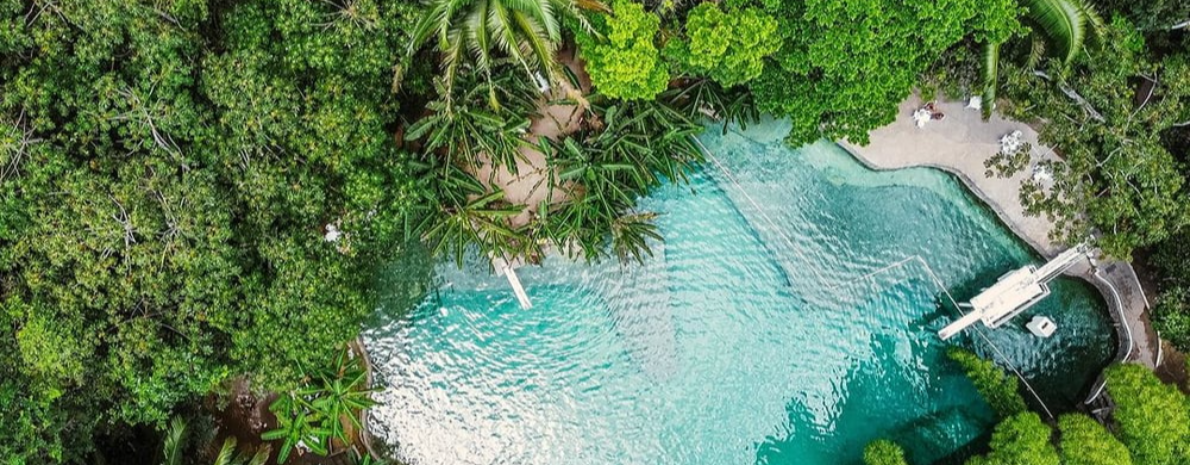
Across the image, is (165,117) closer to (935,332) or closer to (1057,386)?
(935,332)

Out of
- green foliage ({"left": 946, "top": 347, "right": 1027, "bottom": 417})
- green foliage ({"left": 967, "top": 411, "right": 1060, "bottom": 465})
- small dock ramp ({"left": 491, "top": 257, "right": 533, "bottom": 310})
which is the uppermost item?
small dock ramp ({"left": 491, "top": 257, "right": 533, "bottom": 310})

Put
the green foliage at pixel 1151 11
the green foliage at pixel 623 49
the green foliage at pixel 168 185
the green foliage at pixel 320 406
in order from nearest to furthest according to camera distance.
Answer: the green foliage at pixel 168 185
the green foliage at pixel 623 49
the green foliage at pixel 1151 11
the green foliage at pixel 320 406

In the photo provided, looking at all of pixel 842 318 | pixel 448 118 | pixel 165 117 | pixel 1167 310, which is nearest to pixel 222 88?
pixel 165 117

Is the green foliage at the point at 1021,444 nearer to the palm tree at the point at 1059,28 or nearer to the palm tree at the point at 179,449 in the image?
the palm tree at the point at 1059,28

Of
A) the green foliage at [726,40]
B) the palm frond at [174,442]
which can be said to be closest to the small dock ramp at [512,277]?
the green foliage at [726,40]

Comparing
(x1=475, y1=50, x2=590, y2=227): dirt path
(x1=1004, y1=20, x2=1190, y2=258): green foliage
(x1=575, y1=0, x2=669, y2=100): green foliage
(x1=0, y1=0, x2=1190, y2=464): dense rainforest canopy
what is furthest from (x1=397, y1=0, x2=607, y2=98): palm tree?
(x1=1004, y1=20, x2=1190, y2=258): green foliage

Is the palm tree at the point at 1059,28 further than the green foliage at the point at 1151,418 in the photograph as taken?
No

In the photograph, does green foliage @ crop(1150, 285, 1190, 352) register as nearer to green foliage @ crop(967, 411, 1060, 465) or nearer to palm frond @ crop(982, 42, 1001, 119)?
green foliage @ crop(967, 411, 1060, 465)
